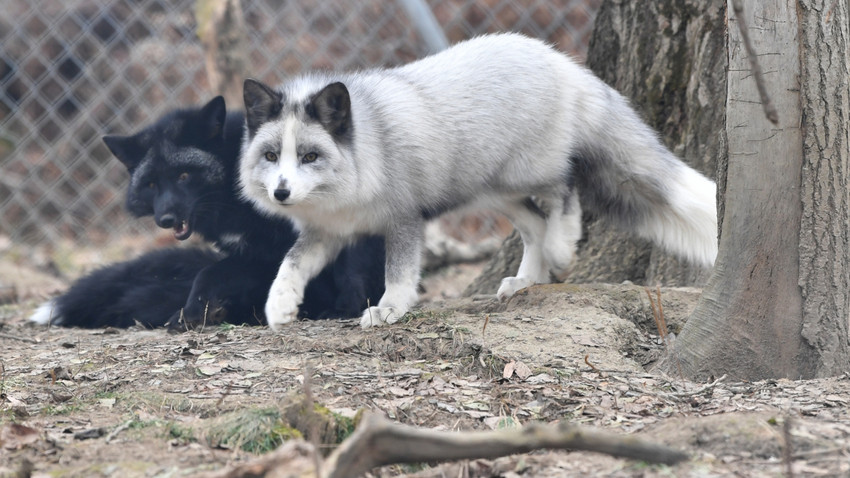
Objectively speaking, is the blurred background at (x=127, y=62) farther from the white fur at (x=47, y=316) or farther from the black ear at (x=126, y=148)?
the black ear at (x=126, y=148)

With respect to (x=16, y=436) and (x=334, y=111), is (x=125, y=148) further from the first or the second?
(x=16, y=436)

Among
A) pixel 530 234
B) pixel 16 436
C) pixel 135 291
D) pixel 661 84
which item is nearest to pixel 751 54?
pixel 16 436

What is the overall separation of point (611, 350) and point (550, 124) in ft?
4.13

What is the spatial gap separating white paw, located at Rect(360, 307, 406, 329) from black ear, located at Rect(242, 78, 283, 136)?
1016mm

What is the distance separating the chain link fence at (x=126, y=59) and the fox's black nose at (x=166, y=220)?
10.4ft

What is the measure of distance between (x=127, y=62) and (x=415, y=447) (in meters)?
7.00

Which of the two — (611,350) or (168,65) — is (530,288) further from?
(168,65)

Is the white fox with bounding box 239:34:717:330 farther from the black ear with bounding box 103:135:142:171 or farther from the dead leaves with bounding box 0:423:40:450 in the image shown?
the dead leaves with bounding box 0:423:40:450

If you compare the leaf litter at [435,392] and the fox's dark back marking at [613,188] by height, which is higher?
the fox's dark back marking at [613,188]

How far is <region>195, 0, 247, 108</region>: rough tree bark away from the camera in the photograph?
22.3 ft

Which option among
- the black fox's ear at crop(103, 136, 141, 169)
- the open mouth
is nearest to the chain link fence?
the black fox's ear at crop(103, 136, 141, 169)

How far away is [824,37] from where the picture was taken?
10.1 ft

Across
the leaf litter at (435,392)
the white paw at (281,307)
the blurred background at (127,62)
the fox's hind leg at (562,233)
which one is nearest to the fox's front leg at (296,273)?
the white paw at (281,307)

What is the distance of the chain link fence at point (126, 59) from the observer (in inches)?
311
